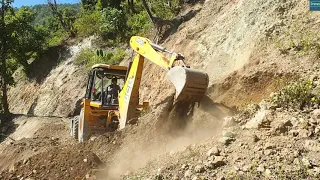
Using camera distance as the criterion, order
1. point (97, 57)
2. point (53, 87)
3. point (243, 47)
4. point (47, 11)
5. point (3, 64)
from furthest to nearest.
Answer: point (47, 11)
point (53, 87)
point (3, 64)
point (97, 57)
point (243, 47)

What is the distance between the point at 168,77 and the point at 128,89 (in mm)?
2024

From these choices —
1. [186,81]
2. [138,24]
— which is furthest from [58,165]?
[138,24]

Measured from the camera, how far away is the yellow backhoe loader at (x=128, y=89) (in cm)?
759

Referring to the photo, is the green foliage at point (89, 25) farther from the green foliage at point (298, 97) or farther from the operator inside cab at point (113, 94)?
the green foliage at point (298, 97)

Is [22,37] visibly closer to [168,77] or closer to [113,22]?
[113,22]

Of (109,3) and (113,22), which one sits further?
(109,3)

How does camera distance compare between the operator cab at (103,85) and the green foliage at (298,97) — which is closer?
the green foliage at (298,97)

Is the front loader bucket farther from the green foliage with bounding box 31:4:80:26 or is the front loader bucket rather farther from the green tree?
the green foliage with bounding box 31:4:80:26

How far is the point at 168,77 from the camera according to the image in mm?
7812

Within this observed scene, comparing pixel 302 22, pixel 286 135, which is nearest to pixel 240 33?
pixel 302 22

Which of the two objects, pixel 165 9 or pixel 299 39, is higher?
pixel 299 39

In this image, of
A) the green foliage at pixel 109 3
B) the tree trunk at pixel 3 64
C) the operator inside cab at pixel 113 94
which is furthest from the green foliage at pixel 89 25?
the operator inside cab at pixel 113 94

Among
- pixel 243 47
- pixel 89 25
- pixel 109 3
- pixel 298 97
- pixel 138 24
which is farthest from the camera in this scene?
pixel 109 3

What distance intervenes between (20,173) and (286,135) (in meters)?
4.98
